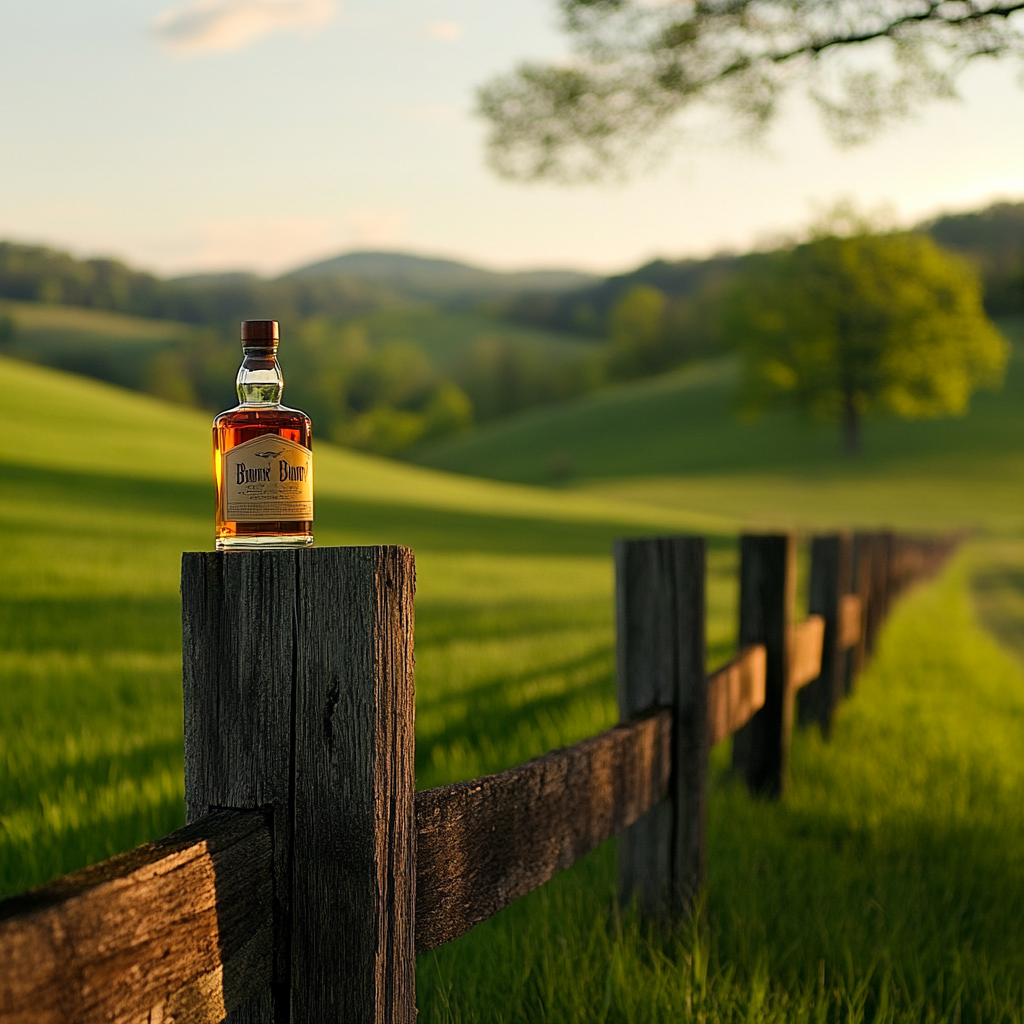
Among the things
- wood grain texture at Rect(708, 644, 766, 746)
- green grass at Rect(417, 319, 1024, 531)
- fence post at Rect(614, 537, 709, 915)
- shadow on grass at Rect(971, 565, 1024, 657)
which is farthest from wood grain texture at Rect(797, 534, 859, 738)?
green grass at Rect(417, 319, 1024, 531)

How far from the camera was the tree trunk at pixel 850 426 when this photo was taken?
2084 inches

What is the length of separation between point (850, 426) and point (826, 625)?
51683mm

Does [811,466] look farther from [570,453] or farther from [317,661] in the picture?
[317,661]

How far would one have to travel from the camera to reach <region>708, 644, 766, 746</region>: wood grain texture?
2.97 meters

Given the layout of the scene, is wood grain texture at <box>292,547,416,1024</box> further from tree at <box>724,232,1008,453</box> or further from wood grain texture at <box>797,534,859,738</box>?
tree at <box>724,232,1008,453</box>

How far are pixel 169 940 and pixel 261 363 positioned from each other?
91 cm

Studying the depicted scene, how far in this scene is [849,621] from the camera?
18.7 ft

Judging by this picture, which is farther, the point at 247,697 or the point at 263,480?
the point at 263,480

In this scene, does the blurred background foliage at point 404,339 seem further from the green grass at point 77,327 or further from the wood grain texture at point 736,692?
the wood grain texture at point 736,692

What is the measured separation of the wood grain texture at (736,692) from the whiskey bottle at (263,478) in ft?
5.72

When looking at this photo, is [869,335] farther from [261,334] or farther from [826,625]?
[261,334]

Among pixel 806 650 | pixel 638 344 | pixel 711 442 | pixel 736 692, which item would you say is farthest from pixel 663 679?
pixel 638 344

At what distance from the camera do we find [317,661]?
1233mm

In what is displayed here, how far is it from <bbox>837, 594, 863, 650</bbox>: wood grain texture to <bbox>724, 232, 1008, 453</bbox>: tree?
49.0m
